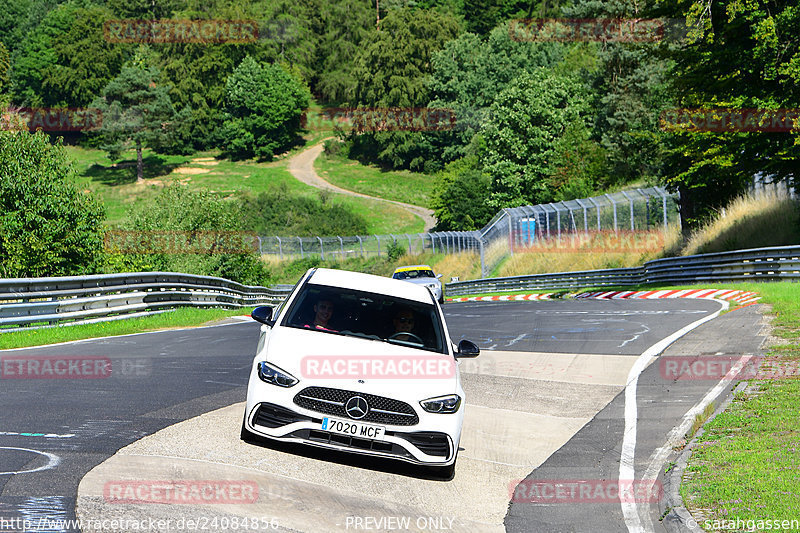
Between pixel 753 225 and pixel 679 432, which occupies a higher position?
pixel 679 432

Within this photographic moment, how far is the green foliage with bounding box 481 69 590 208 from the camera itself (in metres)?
70.6

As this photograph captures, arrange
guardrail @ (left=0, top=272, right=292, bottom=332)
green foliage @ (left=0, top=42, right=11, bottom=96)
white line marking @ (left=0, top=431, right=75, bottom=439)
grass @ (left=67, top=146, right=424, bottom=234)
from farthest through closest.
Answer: green foliage @ (left=0, top=42, right=11, bottom=96) < grass @ (left=67, top=146, right=424, bottom=234) < guardrail @ (left=0, top=272, right=292, bottom=332) < white line marking @ (left=0, top=431, right=75, bottom=439)

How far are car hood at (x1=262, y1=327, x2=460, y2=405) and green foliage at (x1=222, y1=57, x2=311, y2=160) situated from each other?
11415cm

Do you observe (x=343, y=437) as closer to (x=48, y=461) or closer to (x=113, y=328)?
(x=48, y=461)

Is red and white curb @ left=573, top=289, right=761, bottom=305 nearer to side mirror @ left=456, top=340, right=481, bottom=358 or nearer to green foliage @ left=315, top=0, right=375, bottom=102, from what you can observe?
side mirror @ left=456, top=340, right=481, bottom=358

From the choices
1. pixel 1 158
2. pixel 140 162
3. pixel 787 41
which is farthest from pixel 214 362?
pixel 140 162

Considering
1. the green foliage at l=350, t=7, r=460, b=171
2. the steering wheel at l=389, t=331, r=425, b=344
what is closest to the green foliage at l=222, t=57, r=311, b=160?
the green foliage at l=350, t=7, r=460, b=171

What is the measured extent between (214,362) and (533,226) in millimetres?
39371

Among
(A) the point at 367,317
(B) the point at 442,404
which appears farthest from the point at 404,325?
(B) the point at 442,404

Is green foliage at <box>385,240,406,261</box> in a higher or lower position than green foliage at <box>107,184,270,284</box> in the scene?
lower

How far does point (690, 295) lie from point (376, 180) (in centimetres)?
8412

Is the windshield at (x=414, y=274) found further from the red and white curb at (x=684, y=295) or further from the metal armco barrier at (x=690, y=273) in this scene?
the metal armco barrier at (x=690, y=273)

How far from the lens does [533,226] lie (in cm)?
5231

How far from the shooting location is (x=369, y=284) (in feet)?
30.4
